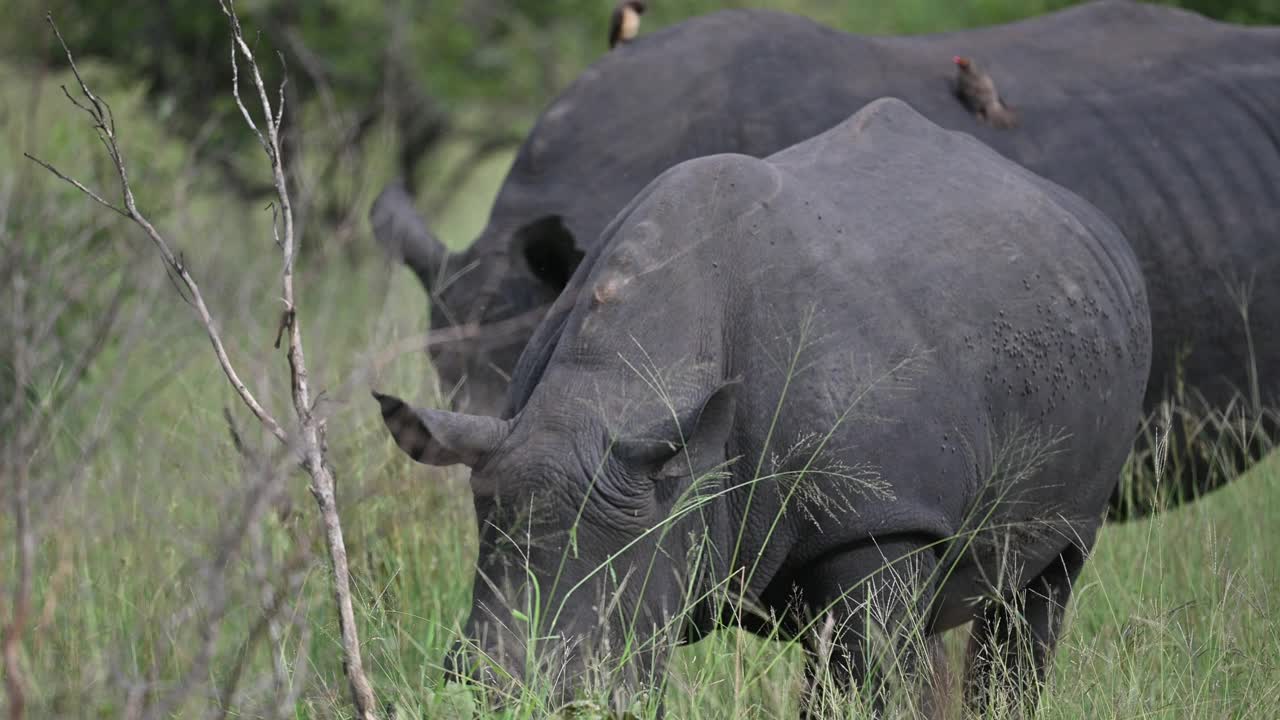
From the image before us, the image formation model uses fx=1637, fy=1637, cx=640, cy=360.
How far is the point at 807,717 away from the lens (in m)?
3.26

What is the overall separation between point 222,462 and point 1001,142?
2.59m

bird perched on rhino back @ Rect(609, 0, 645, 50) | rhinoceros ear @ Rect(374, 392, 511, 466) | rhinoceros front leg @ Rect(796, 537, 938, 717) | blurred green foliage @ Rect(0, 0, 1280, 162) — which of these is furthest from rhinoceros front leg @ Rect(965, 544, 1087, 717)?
blurred green foliage @ Rect(0, 0, 1280, 162)

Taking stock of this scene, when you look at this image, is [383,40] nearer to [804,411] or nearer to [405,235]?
[405,235]

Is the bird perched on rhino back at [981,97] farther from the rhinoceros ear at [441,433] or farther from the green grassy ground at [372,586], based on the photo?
the rhinoceros ear at [441,433]

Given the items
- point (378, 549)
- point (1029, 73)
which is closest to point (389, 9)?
point (1029, 73)

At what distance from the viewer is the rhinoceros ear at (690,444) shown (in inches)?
116

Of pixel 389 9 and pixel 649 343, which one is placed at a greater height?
pixel 389 9

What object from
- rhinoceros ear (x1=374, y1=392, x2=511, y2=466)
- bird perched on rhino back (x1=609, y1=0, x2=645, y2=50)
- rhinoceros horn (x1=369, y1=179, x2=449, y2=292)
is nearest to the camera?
rhinoceros ear (x1=374, y1=392, x2=511, y2=466)

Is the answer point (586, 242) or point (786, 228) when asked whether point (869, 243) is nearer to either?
point (786, 228)

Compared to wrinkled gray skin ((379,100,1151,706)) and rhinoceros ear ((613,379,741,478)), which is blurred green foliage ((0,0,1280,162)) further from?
rhinoceros ear ((613,379,741,478))

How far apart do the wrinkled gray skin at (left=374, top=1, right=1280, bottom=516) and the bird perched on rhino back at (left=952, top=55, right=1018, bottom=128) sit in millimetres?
47

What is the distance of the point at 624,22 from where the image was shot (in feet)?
18.3

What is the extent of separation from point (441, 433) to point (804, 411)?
2.43 ft

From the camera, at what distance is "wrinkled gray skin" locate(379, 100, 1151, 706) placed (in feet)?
9.71
